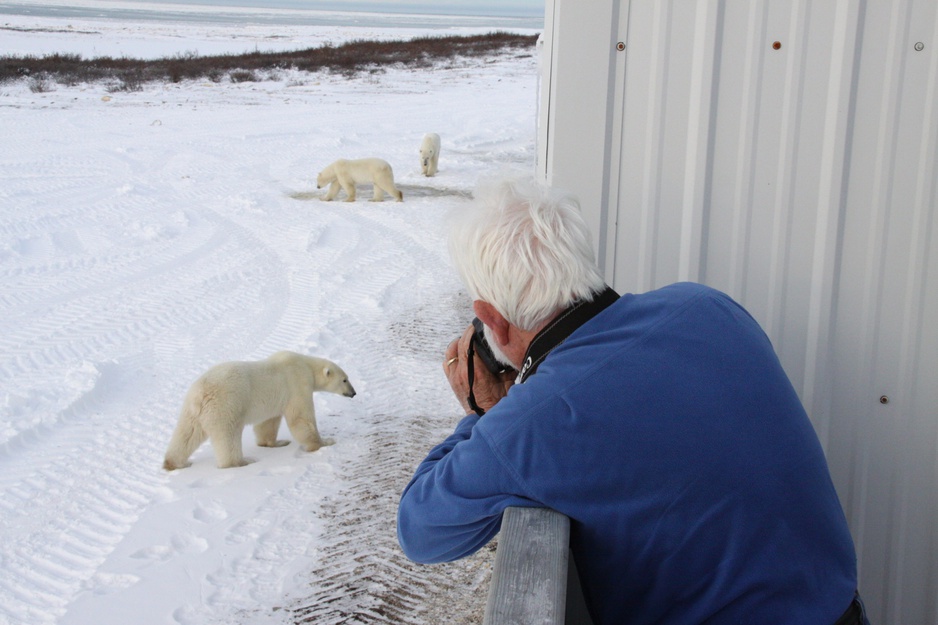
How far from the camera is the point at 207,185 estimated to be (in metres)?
10.1

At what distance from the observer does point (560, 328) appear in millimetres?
1428

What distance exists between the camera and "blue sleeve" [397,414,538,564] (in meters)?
1.29

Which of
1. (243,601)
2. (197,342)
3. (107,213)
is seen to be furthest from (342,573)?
(107,213)

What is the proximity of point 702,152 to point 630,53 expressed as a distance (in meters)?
0.31

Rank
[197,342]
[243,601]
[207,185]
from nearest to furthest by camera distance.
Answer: [243,601] < [197,342] < [207,185]

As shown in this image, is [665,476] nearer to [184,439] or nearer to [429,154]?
[184,439]

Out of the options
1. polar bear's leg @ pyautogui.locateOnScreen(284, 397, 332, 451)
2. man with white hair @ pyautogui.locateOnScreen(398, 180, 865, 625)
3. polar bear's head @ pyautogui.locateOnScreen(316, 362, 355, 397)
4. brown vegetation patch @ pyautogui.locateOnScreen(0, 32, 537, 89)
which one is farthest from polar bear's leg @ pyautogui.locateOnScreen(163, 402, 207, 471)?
brown vegetation patch @ pyautogui.locateOnScreen(0, 32, 537, 89)

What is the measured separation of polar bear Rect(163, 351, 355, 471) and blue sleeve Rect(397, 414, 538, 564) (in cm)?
258

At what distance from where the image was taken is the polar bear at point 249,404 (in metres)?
3.88

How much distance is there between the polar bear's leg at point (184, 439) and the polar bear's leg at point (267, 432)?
1.51ft

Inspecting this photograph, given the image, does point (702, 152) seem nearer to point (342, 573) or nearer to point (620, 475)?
point (620, 475)

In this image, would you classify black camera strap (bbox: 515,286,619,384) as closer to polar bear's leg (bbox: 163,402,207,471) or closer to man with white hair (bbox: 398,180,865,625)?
man with white hair (bbox: 398,180,865,625)

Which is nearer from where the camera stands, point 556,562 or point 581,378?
point 556,562

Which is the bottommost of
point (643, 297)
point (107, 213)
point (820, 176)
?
point (107, 213)
